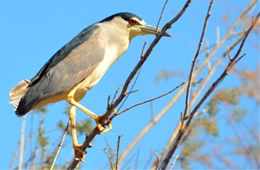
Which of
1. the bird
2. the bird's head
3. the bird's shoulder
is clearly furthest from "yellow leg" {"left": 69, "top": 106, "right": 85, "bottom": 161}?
the bird's head

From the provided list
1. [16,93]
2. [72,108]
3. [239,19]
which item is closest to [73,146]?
[72,108]

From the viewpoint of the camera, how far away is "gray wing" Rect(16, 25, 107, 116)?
3.80 metres

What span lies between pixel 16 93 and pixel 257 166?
184 cm

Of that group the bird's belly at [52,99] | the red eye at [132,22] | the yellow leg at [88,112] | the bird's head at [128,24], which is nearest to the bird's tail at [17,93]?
the bird's belly at [52,99]

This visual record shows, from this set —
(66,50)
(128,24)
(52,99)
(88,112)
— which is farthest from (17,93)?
Answer: (128,24)

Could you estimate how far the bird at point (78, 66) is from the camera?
3.81 meters

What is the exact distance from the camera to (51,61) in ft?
13.6

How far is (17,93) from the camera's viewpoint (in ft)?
13.0

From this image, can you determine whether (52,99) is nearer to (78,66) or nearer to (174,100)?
(78,66)

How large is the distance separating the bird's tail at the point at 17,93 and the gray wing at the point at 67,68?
0.07m

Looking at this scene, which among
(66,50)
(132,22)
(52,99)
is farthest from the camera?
(132,22)

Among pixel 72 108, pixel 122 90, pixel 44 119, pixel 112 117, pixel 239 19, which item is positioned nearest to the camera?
pixel 122 90

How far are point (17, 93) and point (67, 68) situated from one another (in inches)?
16.2

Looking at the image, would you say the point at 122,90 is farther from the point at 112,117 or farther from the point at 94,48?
the point at 94,48
